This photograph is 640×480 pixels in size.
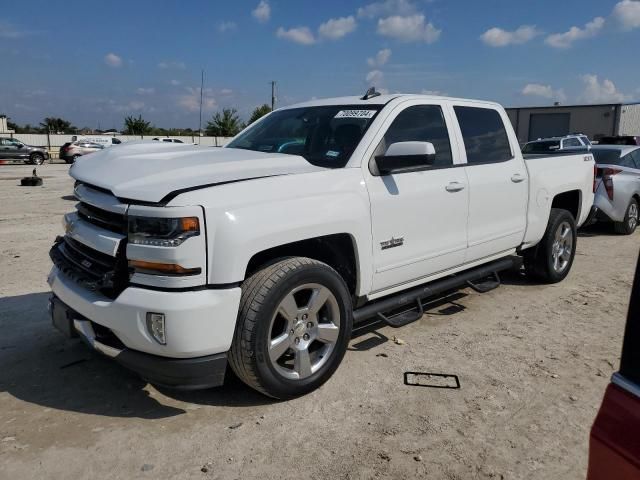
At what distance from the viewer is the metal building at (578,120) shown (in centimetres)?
4409

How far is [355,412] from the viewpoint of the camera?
3209mm

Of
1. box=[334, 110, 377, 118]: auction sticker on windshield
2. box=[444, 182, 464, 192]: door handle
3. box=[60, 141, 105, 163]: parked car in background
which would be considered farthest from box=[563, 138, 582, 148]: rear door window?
box=[60, 141, 105, 163]: parked car in background

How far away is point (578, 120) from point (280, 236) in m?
50.1

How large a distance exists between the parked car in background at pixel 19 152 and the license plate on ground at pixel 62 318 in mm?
→ 31799

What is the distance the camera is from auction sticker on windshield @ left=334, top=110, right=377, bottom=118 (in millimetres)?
3972

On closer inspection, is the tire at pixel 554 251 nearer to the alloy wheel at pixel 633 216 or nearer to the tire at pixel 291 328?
the tire at pixel 291 328

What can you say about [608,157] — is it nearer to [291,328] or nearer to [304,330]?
[304,330]

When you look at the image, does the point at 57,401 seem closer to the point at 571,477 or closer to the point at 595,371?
the point at 571,477

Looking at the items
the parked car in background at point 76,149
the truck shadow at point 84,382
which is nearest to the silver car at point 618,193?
the truck shadow at point 84,382

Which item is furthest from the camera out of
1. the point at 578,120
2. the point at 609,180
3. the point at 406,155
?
the point at 578,120

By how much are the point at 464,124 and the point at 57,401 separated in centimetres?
376

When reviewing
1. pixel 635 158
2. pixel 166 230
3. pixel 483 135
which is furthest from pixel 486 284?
pixel 635 158

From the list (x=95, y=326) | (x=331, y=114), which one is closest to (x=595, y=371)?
(x=331, y=114)

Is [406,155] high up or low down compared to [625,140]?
down
